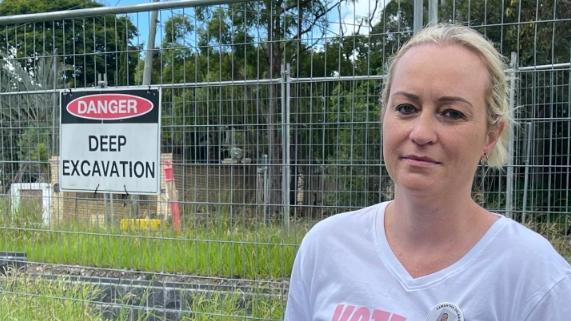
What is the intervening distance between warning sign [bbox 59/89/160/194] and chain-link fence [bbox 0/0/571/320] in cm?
9

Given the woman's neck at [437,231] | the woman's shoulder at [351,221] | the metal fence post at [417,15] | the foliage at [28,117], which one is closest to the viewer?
the woman's neck at [437,231]

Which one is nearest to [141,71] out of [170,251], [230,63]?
[230,63]

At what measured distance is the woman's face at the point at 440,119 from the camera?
1.19 meters

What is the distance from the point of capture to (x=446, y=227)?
1.27 m

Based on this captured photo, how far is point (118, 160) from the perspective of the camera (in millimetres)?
3129

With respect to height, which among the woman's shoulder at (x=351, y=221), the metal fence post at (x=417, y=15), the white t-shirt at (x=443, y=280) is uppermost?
the metal fence post at (x=417, y=15)

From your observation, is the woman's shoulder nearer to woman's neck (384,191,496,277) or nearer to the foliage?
woman's neck (384,191,496,277)

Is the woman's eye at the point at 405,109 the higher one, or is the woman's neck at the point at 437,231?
the woman's eye at the point at 405,109

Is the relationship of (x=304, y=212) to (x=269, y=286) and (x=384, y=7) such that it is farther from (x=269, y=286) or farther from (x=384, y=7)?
(x=384, y=7)

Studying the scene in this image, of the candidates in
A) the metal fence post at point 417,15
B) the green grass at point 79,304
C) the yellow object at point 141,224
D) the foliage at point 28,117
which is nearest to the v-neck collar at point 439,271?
the metal fence post at point 417,15

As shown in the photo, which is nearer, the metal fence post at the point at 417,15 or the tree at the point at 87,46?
the metal fence post at the point at 417,15

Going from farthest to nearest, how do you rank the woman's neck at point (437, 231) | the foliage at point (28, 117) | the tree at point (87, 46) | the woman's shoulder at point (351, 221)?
the foliage at point (28, 117)
the tree at point (87, 46)
the woman's shoulder at point (351, 221)
the woman's neck at point (437, 231)

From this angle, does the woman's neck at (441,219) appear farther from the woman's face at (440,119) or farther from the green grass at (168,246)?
the green grass at (168,246)

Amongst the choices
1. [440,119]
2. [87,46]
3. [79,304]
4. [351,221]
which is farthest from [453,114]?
[79,304]
